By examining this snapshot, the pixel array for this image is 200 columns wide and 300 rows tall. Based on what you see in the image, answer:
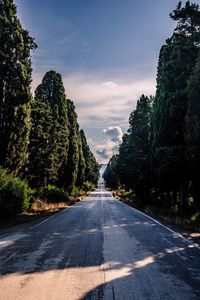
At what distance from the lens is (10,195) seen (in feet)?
63.7

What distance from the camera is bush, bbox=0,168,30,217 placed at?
18.7m

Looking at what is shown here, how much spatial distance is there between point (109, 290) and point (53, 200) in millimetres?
32214

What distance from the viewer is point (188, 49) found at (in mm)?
21906

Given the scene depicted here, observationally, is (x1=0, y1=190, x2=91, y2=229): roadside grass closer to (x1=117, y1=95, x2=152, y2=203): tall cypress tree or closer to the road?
the road

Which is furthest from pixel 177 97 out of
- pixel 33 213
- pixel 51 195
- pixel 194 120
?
pixel 51 195

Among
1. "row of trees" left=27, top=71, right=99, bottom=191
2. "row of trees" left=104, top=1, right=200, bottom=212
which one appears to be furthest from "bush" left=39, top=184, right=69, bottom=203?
"row of trees" left=104, top=1, right=200, bottom=212

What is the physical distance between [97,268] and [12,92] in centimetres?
1576

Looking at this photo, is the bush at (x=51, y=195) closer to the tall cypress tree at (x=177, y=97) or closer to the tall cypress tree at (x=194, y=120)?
the tall cypress tree at (x=177, y=97)

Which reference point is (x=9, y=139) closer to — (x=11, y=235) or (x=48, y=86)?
(x=11, y=235)

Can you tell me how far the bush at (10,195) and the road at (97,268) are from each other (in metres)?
5.30

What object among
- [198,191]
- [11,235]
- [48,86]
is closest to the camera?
[11,235]

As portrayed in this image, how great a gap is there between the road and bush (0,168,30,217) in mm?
5298

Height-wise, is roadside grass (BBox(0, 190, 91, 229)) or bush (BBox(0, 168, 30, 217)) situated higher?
bush (BBox(0, 168, 30, 217))

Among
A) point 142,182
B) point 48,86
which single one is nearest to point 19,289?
point 142,182
